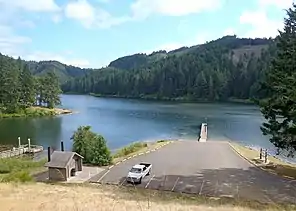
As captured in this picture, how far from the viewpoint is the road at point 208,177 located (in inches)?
924

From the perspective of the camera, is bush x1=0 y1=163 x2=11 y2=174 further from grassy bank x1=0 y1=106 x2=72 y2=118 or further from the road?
grassy bank x1=0 y1=106 x2=72 y2=118

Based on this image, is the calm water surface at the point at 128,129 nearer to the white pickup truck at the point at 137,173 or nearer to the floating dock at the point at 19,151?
the floating dock at the point at 19,151

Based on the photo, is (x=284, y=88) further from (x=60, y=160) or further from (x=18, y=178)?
(x=18, y=178)

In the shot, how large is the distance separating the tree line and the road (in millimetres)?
59069

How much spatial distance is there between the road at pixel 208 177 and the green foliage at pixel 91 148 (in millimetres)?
1502

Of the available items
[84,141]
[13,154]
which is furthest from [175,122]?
[84,141]

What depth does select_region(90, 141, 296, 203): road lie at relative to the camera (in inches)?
924

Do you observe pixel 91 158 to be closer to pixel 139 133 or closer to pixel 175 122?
pixel 139 133

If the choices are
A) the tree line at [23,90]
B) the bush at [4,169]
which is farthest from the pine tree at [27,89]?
the bush at [4,169]

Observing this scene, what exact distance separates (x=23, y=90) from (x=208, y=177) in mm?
73769

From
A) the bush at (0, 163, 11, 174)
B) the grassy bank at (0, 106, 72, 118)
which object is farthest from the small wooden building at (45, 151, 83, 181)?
the grassy bank at (0, 106, 72, 118)

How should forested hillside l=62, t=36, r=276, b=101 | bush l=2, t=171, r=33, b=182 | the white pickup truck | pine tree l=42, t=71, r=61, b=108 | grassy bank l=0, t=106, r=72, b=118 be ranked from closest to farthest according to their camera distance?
bush l=2, t=171, r=33, b=182 → the white pickup truck → grassy bank l=0, t=106, r=72, b=118 → pine tree l=42, t=71, r=61, b=108 → forested hillside l=62, t=36, r=276, b=101

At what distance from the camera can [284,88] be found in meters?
25.3

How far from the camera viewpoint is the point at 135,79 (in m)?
192
